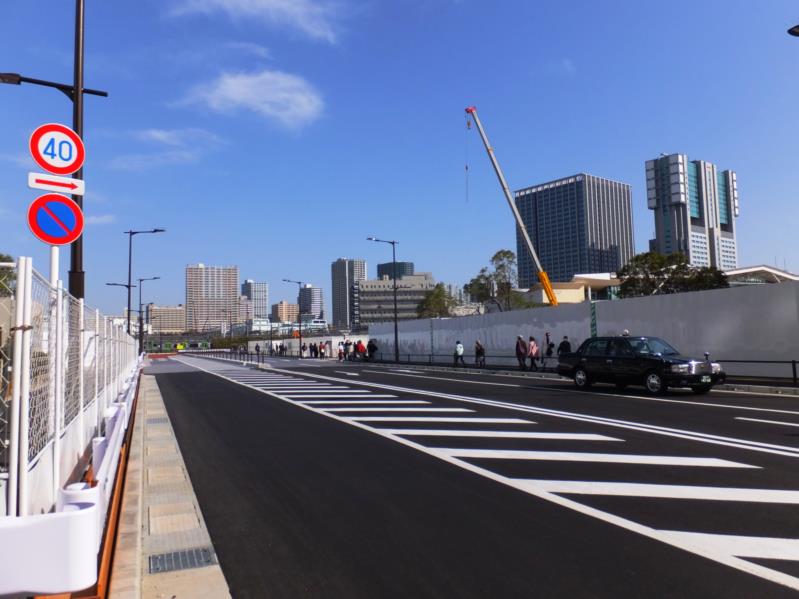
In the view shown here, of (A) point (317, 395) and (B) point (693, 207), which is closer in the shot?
(A) point (317, 395)

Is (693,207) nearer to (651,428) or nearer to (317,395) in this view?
(317,395)

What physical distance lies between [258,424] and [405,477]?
6093mm

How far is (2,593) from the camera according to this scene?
131 inches

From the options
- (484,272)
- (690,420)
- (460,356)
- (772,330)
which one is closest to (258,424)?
(690,420)

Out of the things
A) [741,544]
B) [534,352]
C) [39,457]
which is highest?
[39,457]

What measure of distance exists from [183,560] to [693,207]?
164 meters

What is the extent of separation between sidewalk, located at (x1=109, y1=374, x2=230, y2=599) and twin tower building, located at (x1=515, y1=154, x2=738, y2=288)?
129874mm

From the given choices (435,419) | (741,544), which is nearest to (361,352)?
(435,419)

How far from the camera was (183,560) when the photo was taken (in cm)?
491

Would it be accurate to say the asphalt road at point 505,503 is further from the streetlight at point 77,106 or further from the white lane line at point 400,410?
the streetlight at point 77,106

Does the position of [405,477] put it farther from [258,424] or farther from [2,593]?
[258,424]

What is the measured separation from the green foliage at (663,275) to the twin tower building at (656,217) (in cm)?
7471

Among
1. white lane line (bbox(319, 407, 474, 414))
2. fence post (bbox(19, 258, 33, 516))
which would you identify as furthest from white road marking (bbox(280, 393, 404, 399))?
fence post (bbox(19, 258, 33, 516))

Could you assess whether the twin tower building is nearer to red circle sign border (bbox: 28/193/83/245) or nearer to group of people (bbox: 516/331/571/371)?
group of people (bbox: 516/331/571/371)
